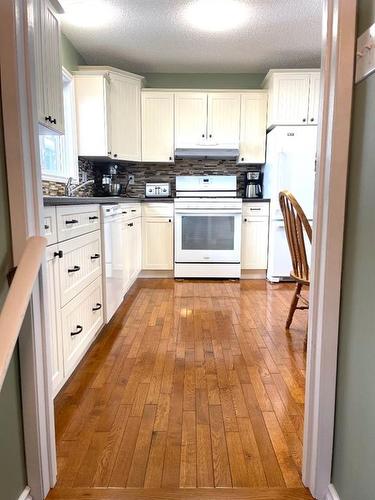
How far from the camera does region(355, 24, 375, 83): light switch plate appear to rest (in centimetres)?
82

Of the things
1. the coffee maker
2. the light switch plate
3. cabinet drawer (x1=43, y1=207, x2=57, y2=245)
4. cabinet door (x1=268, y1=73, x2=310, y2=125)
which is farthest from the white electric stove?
the light switch plate

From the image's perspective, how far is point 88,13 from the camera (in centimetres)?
294

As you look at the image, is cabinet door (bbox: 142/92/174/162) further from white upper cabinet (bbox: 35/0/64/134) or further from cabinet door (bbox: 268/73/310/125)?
white upper cabinet (bbox: 35/0/64/134)

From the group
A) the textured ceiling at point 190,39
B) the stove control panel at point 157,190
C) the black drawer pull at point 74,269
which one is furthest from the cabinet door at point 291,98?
the black drawer pull at point 74,269

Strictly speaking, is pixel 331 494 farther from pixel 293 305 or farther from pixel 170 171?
pixel 170 171

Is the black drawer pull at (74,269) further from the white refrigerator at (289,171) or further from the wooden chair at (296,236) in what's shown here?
the white refrigerator at (289,171)

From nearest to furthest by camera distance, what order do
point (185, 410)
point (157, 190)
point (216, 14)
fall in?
point (185, 410)
point (216, 14)
point (157, 190)

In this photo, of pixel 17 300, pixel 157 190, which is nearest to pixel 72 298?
pixel 17 300

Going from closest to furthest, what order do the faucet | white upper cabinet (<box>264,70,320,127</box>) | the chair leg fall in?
the chair leg, the faucet, white upper cabinet (<box>264,70,320,127</box>)

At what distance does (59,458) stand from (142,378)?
633mm

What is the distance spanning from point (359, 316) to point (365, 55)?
645 mm

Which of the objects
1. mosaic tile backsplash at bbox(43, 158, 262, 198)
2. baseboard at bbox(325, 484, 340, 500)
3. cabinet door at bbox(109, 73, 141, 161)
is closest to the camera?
baseboard at bbox(325, 484, 340, 500)

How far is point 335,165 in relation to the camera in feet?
3.14

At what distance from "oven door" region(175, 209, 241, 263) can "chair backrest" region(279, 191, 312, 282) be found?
164 centimetres
